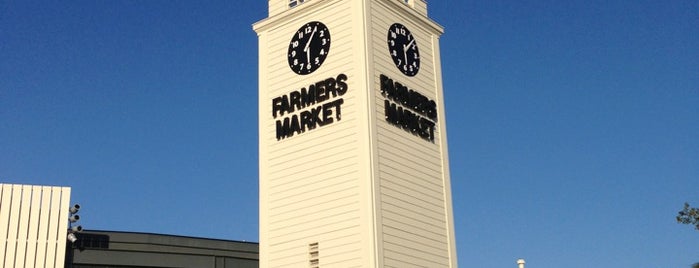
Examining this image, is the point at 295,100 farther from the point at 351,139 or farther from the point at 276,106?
the point at 351,139

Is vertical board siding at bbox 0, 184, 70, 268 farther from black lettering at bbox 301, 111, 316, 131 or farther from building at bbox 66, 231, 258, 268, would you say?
black lettering at bbox 301, 111, 316, 131

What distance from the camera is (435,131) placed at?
41.7 meters

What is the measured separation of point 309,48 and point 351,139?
5114 millimetres

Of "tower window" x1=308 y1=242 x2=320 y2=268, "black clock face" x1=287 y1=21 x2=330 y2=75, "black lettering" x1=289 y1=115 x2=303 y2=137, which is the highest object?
"black clock face" x1=287 y1=21 x2=330 y2=75

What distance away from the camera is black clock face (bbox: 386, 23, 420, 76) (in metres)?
41.0

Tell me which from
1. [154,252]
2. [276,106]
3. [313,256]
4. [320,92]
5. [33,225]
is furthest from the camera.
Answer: [154,252]

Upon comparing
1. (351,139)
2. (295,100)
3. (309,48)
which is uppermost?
(309,48)

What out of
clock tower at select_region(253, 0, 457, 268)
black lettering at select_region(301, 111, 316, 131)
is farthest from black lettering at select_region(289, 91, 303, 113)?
black lettering at select_region(301, 111, 316, 131)

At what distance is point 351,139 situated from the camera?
38.1 m

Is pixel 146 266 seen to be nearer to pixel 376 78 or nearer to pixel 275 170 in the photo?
pixel 275 170

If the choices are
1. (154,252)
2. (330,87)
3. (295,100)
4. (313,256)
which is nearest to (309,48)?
(295,100)

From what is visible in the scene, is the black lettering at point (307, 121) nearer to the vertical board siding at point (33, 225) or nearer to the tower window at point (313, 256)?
the tower window at point (313, 256)

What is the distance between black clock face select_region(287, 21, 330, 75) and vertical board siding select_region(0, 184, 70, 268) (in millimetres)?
11977

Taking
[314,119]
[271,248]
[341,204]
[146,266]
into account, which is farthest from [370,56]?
[146,266]
